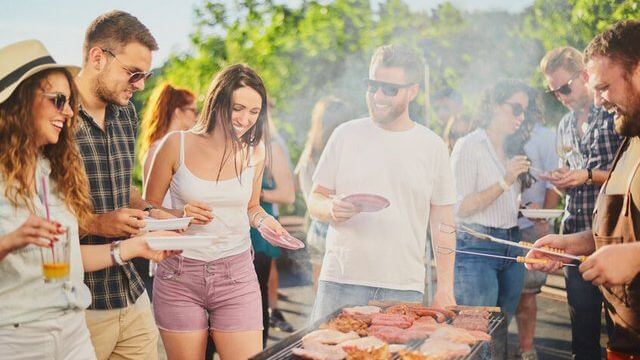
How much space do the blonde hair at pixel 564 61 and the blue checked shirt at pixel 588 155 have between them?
0.34 m

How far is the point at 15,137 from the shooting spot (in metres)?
2.55

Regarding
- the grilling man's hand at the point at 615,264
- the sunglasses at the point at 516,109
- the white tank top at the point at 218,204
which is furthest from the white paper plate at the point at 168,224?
the sunglasses at the point at 516,109

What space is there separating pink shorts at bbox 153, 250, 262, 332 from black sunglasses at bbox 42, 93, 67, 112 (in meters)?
1.10

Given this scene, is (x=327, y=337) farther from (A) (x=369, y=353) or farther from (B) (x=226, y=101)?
(B) (x=226, y=101)

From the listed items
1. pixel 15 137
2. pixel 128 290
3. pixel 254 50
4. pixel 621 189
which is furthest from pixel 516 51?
pixel 15 137

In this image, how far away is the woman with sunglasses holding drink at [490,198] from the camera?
16.0ft

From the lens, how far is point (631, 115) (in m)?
2.97

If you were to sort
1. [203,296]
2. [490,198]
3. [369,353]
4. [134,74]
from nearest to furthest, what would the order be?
1. [369,353]
2. [134,74]
3. [203,296]
4. [490,198]

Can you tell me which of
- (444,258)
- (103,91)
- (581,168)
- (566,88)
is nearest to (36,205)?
(103,91)

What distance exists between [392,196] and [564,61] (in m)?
2.12

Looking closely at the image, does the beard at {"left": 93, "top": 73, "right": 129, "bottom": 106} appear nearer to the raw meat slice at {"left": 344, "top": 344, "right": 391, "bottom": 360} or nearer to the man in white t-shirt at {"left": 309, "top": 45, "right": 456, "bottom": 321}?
the man in white t-shirt at {"left": 309, "top": 45, "right": 456, "bottom": 321}

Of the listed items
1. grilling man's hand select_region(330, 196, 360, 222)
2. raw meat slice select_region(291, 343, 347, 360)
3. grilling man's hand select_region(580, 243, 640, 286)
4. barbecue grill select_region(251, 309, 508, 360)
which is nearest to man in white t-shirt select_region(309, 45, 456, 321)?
grilling man's hand select_region(330, 196, 360, 222)

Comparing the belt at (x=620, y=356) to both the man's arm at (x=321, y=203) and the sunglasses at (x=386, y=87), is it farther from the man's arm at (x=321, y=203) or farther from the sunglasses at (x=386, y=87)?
the sunglasses at (x=386, y=87)

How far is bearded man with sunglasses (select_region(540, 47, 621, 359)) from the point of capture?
4570 millimetres
